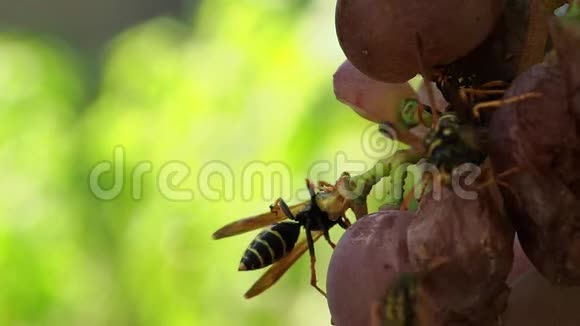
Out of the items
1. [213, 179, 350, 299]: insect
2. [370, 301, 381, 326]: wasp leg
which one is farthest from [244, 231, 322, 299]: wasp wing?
[370, 301, 381, 326]: wasp leg

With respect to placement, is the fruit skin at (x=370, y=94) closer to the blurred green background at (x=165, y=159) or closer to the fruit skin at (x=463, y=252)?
the fruit skin at (x=463, y=252)

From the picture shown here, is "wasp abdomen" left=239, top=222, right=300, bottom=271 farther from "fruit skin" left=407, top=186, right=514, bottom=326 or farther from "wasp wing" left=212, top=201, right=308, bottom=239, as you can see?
"fruit skin" left=407, top=186, right=514, bottom=326

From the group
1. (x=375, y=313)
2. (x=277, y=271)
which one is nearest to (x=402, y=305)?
(x=375, y=313)

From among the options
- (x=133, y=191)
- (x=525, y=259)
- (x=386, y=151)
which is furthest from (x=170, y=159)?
(x=525, y=259)

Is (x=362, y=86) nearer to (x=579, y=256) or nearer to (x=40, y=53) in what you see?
(x=579, y=256)

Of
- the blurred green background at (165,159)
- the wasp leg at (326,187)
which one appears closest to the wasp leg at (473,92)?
the wasp leg at (326,187)

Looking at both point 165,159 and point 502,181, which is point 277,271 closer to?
point 502,181

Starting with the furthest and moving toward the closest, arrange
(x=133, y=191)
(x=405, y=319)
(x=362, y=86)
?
1. (x=133, y=191)
2. (x=362, y=86)
3. (x=405, y=319)
